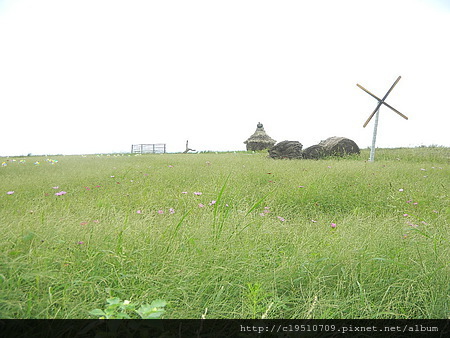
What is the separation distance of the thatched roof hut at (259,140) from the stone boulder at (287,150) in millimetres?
12919

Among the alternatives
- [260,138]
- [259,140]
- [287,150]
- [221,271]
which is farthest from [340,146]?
[221,271]

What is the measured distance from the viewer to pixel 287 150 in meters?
14.6

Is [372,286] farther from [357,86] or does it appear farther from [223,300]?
[357,86]

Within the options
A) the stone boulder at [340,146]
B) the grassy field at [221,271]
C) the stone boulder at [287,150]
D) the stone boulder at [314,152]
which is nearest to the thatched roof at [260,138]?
the stone boulder at [340,146]

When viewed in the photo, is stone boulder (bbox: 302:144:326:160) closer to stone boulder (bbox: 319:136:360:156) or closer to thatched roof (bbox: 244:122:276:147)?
stone boulder (bbox: 319:136:360:156)

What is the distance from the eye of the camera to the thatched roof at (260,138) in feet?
92.8

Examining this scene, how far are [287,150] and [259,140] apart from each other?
1413cm

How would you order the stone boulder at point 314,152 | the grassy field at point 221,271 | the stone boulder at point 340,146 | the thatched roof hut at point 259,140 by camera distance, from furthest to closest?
the thatched roof hut at point 259,140 < the stone boulder at point 340,146 < the stone boulder at point 314,152 < the grassy field at point 221,271

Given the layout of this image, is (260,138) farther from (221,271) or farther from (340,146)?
(221,271)

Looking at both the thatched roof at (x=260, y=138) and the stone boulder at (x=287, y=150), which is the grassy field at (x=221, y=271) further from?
the thatched roof at (x=260, y=138)

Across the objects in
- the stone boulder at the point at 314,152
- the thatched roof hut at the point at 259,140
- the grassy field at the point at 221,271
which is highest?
the thatched roof hut at the point at 259,140

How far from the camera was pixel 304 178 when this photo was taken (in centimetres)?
651

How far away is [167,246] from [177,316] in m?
0.71
